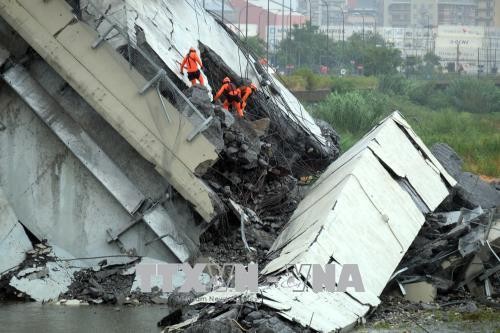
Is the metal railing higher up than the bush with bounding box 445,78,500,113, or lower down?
higher up

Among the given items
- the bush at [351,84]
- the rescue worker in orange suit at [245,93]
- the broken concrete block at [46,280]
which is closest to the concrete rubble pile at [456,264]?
the rescue worker in orange suit at [245,93]

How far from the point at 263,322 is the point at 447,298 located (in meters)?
4.54

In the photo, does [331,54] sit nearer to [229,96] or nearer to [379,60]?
[379,60]

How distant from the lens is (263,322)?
12016 millimetres

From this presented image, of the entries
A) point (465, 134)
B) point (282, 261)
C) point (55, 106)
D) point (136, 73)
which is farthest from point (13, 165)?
point (465, 134)

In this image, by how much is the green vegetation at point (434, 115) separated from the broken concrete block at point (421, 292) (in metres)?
13.4

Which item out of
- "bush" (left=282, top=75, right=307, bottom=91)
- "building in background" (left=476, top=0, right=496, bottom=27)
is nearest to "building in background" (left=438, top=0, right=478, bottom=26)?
"building in background" (left=476, top=0, right=496, bottom=27)

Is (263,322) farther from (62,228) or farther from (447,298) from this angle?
(62,228)

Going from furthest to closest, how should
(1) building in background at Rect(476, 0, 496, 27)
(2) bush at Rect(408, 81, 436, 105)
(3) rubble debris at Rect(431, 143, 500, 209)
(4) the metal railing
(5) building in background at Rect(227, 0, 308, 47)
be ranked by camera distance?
(1) building in background at Rect(476, 0, 496, 27) → (5) building in background at Rect(227, 0, 308, 47) → (2) bush at Rect(408, 81, 436, 105) → (3) rubble debris at Rect(431, 143, 500, 209) → (4) the metal railing

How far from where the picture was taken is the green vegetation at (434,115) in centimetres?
3225

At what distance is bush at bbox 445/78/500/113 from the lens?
52.0 meters

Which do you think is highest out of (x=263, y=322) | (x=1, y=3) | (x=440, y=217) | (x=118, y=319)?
(x=1, y=3)

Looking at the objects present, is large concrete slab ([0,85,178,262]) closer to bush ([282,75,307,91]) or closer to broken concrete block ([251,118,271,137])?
broken concrete block ([251,118,271,137])

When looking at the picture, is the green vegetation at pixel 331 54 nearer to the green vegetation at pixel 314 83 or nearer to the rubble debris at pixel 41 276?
the green vegetation at pixel 314 83
